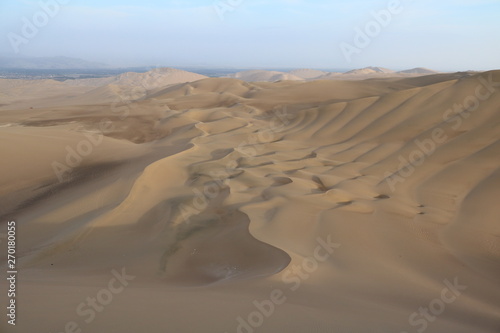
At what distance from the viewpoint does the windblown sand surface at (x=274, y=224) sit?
8.59 ft

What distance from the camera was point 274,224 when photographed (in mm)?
4531

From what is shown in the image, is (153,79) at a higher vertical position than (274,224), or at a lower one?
lower

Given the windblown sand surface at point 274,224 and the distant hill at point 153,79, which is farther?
the distant hill at point 153,79

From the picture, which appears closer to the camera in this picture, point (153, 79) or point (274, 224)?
point (274, 224)

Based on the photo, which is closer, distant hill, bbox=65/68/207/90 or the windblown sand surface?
the windblown sand surface

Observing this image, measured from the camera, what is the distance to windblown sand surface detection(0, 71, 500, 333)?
8.59 feet

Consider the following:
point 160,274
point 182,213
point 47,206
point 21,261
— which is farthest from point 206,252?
point 47,206

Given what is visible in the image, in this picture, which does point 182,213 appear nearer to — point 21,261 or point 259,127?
point 21,261

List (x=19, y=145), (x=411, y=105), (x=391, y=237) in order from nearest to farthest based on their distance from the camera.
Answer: (x=391, y=237) → (x=19, y=145) → (x=411, y=105)

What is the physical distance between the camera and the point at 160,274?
3.75m

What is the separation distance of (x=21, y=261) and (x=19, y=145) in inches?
223

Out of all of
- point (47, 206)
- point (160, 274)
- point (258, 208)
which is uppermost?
point (258, 208)

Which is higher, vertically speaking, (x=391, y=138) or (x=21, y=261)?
(x=391, y=138)

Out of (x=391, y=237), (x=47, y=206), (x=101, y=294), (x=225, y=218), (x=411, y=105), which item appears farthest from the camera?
(x=411, y=105)
